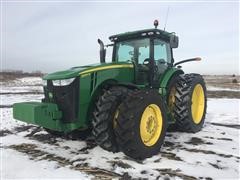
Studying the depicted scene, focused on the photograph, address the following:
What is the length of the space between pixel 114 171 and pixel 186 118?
9.01 ft

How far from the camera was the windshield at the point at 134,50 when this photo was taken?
7.00 metres

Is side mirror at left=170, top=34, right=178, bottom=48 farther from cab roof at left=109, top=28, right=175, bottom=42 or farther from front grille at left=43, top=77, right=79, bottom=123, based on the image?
front grille at left=43, top=77, right=79, bottom=123

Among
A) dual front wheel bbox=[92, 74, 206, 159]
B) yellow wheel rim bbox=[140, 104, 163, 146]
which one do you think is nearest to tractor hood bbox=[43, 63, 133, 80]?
dual front wheel bbox=[92, 74, 206, 159]

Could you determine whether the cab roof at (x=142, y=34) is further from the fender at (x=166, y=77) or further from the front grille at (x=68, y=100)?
→ the front grille at (x=68, y=100)

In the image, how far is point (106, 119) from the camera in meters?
5.30

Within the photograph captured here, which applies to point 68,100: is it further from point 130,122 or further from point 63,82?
point 130,122

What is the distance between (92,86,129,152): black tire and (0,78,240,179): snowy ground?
0.87 feet

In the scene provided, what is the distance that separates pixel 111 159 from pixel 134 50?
2.84 meters

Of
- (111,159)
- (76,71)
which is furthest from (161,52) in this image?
(111,159)

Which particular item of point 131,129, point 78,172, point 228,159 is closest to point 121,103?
point 131,129

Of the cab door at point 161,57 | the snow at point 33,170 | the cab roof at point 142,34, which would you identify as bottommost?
the snow at point 33,170

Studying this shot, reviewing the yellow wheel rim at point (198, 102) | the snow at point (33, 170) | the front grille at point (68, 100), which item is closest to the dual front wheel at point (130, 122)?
the front grille at point (68, 100)

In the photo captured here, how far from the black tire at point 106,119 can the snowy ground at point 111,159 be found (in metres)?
0.26

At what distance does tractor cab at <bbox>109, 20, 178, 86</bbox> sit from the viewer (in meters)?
6.86
